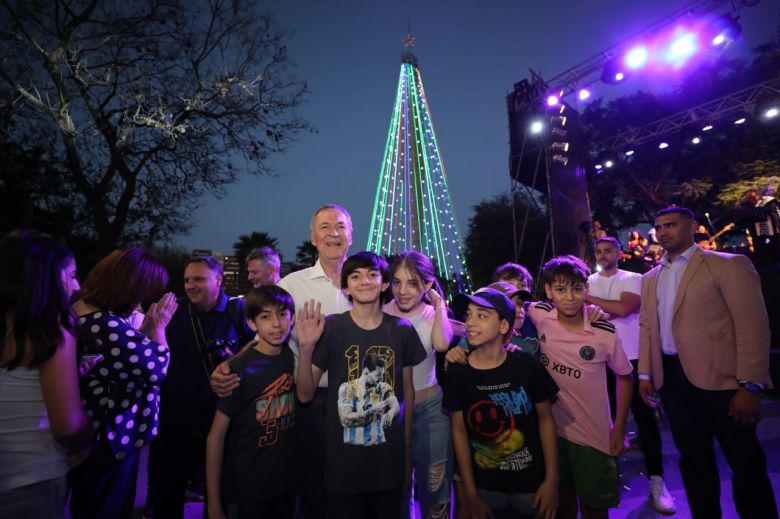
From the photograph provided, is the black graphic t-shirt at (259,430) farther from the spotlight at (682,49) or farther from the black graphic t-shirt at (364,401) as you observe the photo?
the spotlight at (682,49)

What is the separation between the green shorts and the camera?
1956 millimetres

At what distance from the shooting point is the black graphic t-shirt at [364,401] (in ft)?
5.78

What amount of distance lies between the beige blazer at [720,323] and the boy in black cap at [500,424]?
39.9 inches

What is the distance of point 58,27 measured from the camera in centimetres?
860

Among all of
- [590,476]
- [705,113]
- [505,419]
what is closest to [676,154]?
[705,113]

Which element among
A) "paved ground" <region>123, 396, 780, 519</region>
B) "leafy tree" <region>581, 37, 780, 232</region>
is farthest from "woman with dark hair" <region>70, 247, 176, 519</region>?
"leafy tree" <region>581, 37, 780, 232</region>

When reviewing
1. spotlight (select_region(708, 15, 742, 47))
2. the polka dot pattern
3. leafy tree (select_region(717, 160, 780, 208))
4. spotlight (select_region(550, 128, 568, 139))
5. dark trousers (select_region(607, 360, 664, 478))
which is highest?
spotlight (select_region(708, 15, 742, 47))

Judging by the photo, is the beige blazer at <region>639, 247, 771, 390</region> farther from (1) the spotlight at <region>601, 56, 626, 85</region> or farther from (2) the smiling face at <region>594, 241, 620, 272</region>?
(1) the spotlight at <region>601, 56, 626, 85</region>

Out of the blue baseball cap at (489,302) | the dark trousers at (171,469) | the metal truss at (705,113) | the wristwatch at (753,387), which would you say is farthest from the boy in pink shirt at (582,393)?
the metal truss at (705,113)

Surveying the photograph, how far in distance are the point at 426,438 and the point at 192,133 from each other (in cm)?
1102

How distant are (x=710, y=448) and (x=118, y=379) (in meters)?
3.23

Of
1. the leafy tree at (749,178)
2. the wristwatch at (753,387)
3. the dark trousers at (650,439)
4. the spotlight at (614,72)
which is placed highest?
the spotlight at (614,72)

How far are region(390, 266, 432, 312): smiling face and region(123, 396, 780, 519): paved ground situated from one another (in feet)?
6.80

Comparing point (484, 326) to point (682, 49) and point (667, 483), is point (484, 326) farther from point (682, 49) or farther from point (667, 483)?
point (682, 49)
